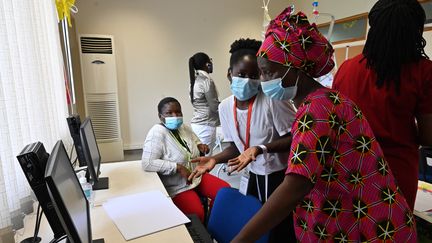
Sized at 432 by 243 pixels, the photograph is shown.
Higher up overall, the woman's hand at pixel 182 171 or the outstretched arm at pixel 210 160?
the outstretched arm at pixel 210 160

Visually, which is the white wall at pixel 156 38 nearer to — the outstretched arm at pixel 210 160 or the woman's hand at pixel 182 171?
the woman's hand at pixel 182 171

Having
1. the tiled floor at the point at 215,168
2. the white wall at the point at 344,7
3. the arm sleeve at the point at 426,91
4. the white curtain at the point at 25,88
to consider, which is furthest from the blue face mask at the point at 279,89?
the white wall at the point at 344,7

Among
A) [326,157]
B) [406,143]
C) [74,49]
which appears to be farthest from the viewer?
[74,49]

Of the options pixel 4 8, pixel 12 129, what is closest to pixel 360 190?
pixel 12 129

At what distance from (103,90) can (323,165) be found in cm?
423

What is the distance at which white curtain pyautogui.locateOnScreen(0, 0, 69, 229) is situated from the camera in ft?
4.04

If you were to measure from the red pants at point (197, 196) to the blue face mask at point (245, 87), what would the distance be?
833 mm

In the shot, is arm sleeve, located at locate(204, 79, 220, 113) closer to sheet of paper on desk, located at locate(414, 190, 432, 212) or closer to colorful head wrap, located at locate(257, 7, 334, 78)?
sheet of paper on desk, located at locate(414, 190, 432, 212)

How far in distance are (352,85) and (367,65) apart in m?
0.10

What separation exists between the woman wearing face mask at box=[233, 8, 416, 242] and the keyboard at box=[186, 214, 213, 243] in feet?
1.55

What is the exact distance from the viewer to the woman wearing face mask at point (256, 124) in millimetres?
1417

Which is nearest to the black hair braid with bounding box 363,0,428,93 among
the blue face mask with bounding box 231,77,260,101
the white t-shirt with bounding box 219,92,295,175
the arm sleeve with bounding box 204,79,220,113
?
the white t-shirt with bounding box 219,92,295,175

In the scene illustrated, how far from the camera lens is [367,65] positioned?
114 cm

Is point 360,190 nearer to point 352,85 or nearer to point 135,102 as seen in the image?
point 352,85
